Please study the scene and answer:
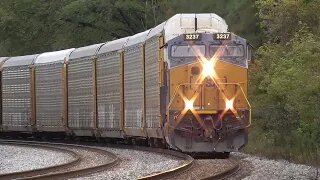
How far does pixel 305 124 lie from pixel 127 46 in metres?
5.96

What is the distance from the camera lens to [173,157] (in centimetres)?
1891

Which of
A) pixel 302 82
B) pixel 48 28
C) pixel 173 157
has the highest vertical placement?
pixel 48 28

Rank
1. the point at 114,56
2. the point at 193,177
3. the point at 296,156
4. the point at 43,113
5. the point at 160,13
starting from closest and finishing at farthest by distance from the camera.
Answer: the point at 193,177 < the point at 296,156 < the point at 114,56 < the point at 43,113 < the point at 160,13

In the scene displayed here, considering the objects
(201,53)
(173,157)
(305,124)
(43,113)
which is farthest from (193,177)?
(43,113)

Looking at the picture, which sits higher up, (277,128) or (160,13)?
(160,13)

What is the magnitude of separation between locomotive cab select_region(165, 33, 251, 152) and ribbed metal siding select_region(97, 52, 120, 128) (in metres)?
6.55

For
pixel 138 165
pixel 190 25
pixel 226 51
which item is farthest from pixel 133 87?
pixel 226 51

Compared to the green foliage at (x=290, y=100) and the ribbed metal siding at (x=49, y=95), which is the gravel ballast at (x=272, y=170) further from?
the ribbed metal siding at (x=49, y=95)

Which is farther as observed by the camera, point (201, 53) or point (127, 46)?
point (127, 46)

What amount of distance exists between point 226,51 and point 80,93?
1063 cm

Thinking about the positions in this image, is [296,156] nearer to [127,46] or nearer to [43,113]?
[127,46]

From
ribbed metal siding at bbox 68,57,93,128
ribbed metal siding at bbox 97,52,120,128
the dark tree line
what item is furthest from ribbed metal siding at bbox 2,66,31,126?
the dark tree line

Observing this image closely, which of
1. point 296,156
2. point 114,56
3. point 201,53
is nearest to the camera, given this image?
point 201,53

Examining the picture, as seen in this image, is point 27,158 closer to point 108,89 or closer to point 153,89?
point 153,89
